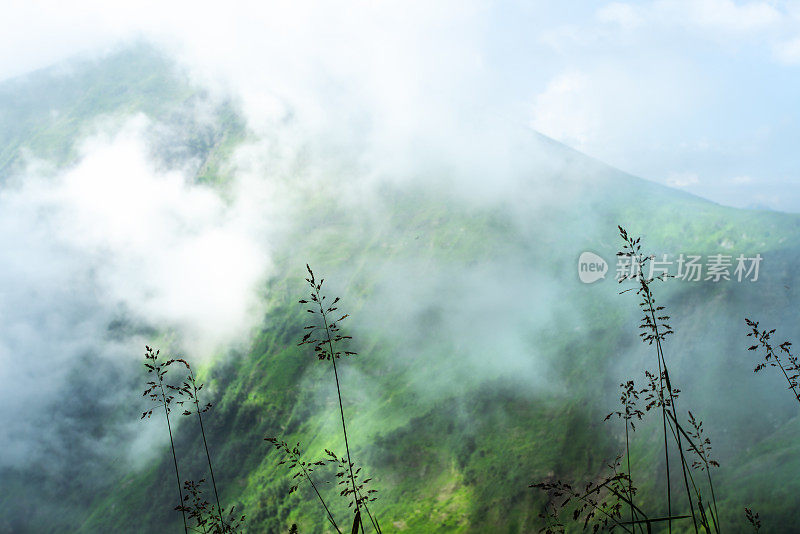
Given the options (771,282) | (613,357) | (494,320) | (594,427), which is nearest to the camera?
(771,282)

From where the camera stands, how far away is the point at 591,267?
178125mm

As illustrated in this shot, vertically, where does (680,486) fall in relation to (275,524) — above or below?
below

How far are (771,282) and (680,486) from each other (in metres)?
60.4

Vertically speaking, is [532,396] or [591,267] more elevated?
[591,267]

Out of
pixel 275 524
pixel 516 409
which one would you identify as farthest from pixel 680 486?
pixel 275 524

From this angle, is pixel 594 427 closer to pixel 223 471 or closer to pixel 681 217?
pixel 681 217

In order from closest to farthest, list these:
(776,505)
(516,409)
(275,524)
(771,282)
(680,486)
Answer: (776,505) → (680,486) → (771,282) → (516,409) → (275,524)

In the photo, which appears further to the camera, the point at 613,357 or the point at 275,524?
the point at 275,524

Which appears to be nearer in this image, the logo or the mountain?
the mountain

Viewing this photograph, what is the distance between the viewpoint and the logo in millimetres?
168275

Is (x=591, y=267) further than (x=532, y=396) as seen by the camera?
Yes

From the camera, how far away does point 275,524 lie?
509 ft

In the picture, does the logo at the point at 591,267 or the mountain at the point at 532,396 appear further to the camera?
the logo at the point at 591,267

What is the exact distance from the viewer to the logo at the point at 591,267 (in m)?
168
